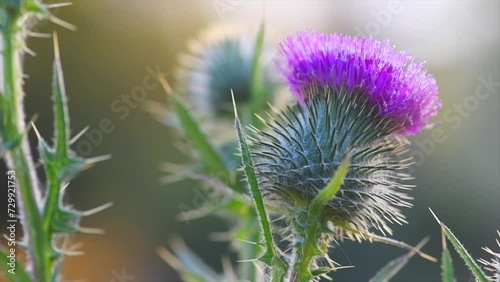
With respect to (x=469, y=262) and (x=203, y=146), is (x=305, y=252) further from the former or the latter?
(x=203, y=146)

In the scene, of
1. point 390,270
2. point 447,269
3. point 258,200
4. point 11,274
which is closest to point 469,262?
point 447,269

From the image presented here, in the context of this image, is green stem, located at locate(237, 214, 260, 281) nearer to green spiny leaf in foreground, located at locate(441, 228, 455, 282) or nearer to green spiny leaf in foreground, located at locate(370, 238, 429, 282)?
green spiny leaf in foreground, located at locate(370, 238, 429, 282)

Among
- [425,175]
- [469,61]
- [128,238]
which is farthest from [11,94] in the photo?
[469,61]

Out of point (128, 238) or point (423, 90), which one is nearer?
point (423, 90)

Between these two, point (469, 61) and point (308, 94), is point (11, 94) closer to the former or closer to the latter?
point (308, 94)

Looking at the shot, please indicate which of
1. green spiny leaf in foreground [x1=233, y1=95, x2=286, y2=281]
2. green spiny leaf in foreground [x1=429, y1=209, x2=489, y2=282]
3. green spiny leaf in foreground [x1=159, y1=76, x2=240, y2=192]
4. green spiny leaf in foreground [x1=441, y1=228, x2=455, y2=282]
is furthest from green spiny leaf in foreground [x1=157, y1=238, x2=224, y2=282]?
green spiny leaf in foreground [x1=429, y1=209, x2=489, y2=282]

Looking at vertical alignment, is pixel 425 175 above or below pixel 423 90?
above
